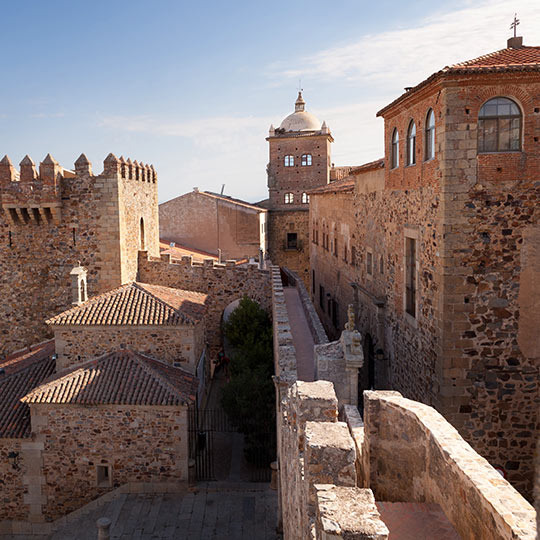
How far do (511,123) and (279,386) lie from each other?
6.16 metres

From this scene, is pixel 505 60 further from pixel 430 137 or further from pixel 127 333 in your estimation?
pixel 127 333

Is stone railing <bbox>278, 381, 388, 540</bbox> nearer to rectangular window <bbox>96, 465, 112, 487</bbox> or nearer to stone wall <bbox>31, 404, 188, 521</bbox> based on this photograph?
stone wall <bbox>31, 404, 188, 521</bbox>

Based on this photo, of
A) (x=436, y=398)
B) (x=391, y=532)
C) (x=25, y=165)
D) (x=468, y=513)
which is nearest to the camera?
(x=468, y=513)

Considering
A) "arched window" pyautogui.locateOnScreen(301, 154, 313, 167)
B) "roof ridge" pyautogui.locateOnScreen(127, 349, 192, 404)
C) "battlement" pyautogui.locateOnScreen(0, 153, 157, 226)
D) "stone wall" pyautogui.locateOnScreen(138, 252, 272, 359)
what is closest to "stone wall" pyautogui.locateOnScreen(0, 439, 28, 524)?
"roof ridge" pyautogui.locateOnScreen(127, 349, 192, 404)

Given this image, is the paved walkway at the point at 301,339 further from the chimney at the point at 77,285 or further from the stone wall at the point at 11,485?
the stone wall at the point at 11,485

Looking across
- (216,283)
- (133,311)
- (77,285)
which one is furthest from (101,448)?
(216,283)

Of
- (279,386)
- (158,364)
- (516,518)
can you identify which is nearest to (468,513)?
(516,518)

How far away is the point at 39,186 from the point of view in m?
18.0

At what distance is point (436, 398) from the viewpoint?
32.2 feet

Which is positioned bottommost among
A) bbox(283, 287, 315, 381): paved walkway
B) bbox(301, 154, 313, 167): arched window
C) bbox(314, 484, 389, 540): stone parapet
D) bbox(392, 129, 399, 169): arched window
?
bbox(283, 287, 315, 381): paved walkway

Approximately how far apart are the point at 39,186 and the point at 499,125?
48.9 ft

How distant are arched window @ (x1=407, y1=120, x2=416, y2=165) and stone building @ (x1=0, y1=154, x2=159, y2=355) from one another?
1070 cm

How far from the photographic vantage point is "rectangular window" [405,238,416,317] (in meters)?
11.8

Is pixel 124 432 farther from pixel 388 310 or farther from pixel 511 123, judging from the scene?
pixel 511 123
